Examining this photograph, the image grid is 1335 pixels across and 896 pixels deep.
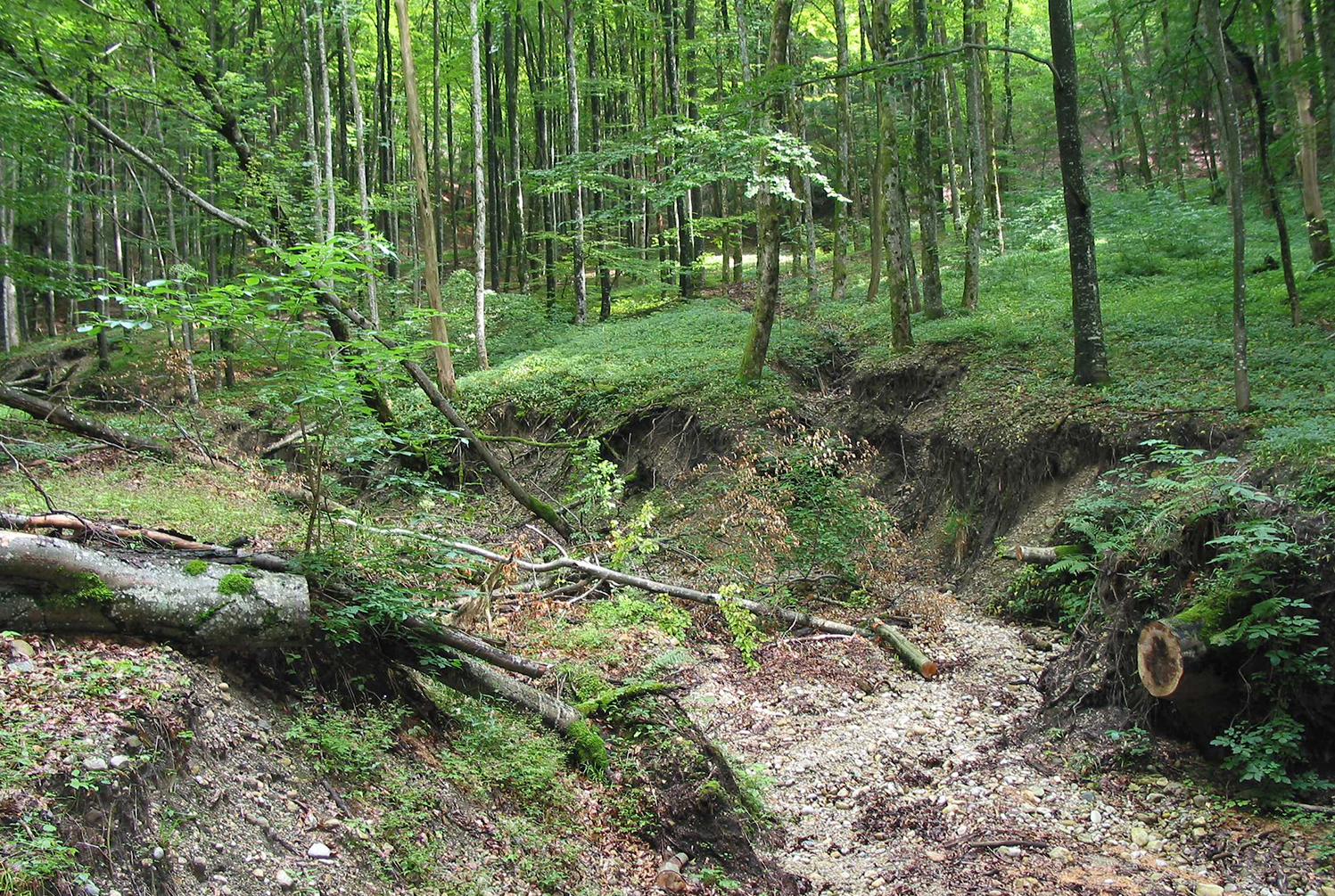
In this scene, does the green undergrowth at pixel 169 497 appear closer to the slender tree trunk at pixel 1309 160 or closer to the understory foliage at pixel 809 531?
the understory foliage at pixel 809 531

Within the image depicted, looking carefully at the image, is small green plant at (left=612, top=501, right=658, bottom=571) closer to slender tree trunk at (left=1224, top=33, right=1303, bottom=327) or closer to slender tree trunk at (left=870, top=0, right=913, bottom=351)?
slender tree trunk at (left=870, top=0, right=913, bottom=351)

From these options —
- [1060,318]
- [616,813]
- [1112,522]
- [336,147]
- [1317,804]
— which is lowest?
[1317,804]

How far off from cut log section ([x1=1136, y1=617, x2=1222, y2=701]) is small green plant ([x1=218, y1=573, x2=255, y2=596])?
5898 millimetres

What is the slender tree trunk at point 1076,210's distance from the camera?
980 centimetres

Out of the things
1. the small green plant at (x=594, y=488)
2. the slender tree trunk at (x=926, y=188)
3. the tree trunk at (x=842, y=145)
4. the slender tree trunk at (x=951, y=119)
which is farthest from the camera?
the slender tree trunk at (x=951, y=119)

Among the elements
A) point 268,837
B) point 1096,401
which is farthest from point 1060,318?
point 268,837

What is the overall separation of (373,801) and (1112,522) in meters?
7.39

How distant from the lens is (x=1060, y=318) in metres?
13.2

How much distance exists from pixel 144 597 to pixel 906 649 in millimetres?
6998

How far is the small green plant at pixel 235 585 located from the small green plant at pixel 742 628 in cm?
521

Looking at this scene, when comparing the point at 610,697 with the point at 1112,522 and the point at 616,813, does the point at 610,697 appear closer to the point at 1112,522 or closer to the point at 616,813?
the point at 616,813

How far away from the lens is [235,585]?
147 inches

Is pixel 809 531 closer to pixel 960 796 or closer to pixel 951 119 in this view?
pixel 960 796

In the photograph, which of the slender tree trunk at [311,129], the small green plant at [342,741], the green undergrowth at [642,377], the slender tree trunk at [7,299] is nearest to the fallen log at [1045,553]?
the green undergrowth at [642,377]
